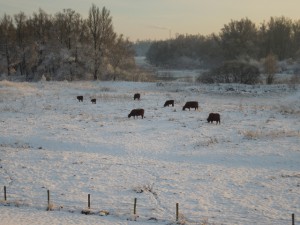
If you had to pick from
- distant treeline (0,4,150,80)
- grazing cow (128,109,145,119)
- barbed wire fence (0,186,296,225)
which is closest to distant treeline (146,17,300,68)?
distant treeline (0,4,150,80)

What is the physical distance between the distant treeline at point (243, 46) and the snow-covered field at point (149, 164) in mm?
53969

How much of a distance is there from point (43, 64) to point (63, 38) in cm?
589

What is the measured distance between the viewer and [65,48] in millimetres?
68000

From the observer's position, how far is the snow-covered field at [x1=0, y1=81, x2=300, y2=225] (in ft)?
44.5

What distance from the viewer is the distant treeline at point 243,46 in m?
88.9

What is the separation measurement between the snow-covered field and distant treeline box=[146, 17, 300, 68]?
A: 54.0m

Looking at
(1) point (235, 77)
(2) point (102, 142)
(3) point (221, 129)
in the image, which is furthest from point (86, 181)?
(1) point (235, 77)

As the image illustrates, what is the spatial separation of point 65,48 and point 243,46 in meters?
41.1

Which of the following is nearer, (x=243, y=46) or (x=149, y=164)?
(x=149, y=164)

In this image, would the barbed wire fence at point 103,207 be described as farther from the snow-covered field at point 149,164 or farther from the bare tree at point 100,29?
the bare tree at point 100,29

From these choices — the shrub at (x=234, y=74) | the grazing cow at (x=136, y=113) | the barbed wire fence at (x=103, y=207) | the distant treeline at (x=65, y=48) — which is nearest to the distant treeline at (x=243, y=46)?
the shrub at (x=234, y=74)

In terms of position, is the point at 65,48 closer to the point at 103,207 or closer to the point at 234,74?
the point at 234,74

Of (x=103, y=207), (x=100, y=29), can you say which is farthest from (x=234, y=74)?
(x=103, y=207)

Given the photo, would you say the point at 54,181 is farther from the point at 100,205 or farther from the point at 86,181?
the point at 100,205
